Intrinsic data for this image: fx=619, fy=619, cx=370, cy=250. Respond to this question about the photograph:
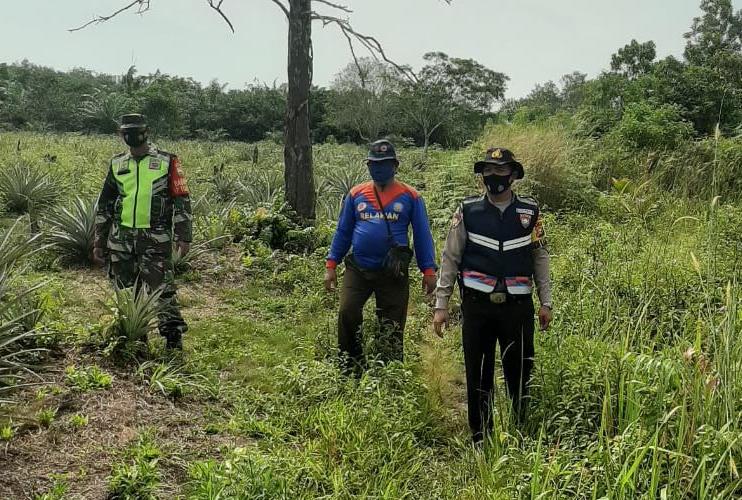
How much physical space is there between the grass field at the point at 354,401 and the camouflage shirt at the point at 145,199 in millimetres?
622

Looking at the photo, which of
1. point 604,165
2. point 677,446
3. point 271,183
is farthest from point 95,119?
point 677,446

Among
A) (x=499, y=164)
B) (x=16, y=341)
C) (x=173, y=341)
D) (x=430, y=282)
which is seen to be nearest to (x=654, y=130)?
(x=430, y=282)

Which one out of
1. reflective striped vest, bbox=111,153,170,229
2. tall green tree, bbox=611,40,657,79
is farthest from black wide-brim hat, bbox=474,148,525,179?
tall green tree, bbox=611,40,657,79

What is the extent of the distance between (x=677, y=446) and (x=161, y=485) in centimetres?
238

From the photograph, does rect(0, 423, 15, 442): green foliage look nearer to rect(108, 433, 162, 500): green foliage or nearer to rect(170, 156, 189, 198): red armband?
rect(108, 433, 162, 500): green foliage

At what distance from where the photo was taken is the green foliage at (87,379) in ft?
12.4

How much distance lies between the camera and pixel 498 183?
3.49m

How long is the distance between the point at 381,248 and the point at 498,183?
3.62ft

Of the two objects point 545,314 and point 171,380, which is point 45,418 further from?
point 545,314

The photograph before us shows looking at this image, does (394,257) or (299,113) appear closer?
(394,257)

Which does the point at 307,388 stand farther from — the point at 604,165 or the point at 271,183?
the point at 604,165

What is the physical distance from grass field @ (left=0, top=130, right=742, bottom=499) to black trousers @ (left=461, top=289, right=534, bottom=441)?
4.8 inches

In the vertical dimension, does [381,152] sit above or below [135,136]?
below

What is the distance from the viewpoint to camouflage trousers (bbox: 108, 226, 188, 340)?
465cm
